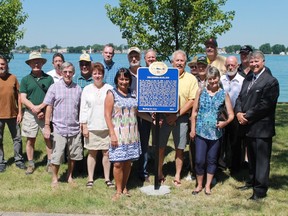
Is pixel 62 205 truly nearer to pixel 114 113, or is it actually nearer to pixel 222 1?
pixel 114 113

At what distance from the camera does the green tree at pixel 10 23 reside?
12.0m

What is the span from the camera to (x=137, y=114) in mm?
5980

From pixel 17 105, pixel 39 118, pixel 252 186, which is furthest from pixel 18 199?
pixel 252 186

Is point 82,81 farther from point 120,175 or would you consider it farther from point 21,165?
point 21,165

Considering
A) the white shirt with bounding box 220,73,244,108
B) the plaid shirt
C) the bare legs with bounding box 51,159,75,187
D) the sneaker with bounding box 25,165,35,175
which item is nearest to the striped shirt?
the plaid shirt

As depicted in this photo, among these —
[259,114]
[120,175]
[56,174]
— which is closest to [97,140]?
[120,175]

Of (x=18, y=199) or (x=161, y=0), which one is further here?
(x=161, y=0)

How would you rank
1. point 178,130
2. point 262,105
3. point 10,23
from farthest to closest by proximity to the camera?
point 10,23, point 178,130, point 262,105

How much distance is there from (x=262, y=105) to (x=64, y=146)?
3.07 m

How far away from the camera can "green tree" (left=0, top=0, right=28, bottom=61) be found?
11998 millimetres

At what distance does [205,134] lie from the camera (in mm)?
5750

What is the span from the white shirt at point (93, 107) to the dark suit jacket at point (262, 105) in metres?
2.16

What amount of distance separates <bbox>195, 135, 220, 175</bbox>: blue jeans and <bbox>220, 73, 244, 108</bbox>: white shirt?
889 millimetres

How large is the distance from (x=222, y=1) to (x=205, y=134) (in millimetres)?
9553
